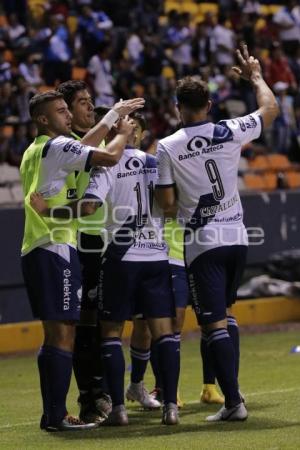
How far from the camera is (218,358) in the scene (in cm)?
812

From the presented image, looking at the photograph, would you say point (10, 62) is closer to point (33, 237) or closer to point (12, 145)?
point (12, 145)

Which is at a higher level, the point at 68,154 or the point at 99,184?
the point at 68,154

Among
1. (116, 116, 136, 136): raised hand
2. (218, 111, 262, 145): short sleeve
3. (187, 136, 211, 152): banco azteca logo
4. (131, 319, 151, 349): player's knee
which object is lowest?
(131, 319, 151, 349): player's knee

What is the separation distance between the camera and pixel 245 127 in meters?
8.33

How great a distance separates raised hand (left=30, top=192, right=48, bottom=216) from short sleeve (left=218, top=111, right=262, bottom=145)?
1.35m

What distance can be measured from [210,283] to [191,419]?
108 centimetres

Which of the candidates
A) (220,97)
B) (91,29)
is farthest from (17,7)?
(220,97)

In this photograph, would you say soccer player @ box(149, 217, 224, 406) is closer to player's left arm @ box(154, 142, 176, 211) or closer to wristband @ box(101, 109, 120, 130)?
player's left arm @ box(154, 142, 176, 211)

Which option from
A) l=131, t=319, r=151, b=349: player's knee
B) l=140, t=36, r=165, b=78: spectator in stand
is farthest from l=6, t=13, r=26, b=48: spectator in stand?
l=131, t=319, r=151, b=349: player's knee

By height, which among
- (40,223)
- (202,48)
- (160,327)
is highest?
(202,48)

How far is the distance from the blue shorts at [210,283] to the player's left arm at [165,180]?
17.3 inches

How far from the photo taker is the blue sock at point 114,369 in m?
8.21

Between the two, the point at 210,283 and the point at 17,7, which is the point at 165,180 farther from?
the point at 17,7

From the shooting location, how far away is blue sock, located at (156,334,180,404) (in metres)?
8.20
